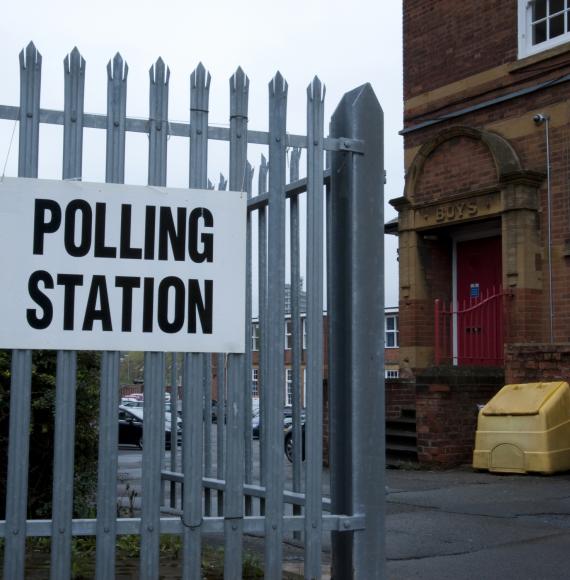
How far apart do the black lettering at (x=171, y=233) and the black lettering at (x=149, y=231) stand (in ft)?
0.09

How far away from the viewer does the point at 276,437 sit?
3.87 m

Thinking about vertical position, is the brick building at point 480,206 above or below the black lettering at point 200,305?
above

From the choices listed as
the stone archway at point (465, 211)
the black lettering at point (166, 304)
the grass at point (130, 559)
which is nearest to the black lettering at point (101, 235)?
the black lettering at point (166, 304)

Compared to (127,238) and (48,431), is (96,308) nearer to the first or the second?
(127,238)

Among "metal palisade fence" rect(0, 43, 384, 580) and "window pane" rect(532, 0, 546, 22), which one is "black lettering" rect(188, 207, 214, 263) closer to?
"metal palisade fence" rect(0, 43, 384, 580)

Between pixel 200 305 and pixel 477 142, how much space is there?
1110 cm

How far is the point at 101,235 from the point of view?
3.74m

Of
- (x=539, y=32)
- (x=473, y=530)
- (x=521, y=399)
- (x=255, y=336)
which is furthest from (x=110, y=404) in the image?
(x=539, y=32)

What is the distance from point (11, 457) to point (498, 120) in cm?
1178

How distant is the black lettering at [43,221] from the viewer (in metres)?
3.67

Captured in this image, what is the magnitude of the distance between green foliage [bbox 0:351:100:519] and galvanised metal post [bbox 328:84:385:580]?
281cm

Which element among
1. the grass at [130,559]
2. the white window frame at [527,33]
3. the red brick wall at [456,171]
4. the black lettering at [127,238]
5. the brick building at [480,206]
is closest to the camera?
the black lettering at [127,238]

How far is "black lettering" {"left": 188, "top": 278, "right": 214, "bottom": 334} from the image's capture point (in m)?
3.79

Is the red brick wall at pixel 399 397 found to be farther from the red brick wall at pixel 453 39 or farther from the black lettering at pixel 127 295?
the black lettering at pixel 127 295
